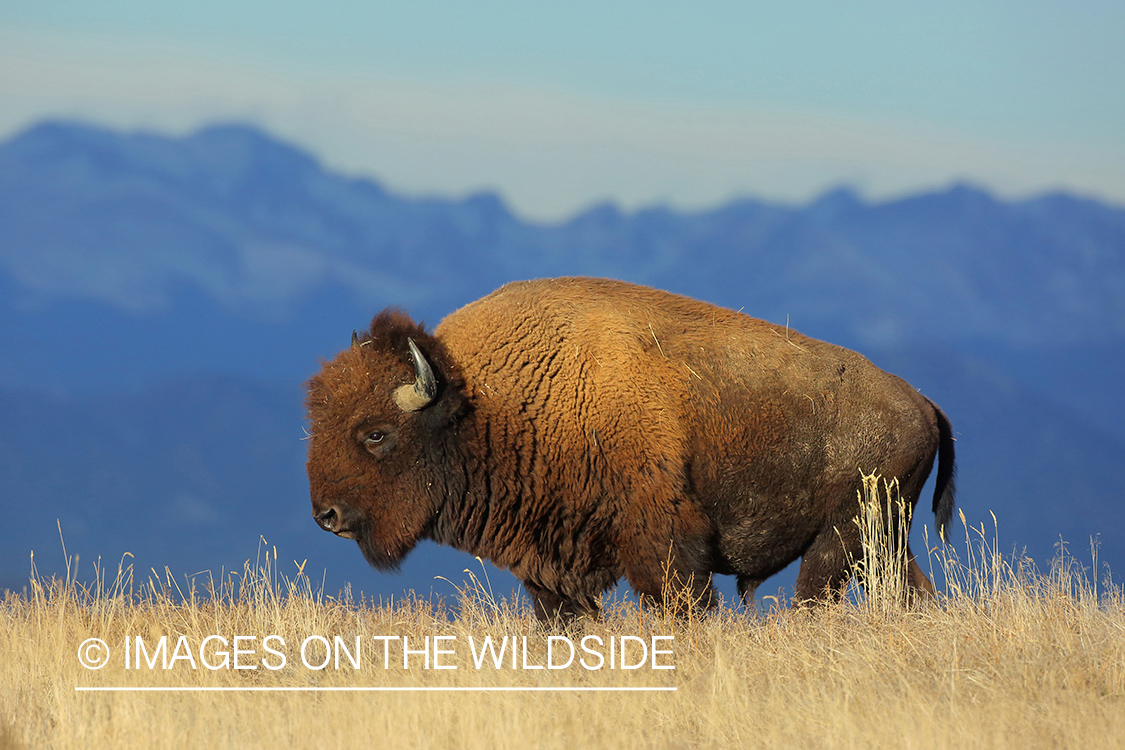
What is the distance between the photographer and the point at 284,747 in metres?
5.39

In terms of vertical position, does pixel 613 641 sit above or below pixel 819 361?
below

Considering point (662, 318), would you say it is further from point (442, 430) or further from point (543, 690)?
point (543, 690)

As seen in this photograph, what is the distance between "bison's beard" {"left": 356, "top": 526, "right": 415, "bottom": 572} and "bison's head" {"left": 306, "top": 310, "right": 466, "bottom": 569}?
0.05 ft

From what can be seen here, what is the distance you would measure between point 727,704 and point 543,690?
1086 millimetres

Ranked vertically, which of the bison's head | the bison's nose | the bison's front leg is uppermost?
the bison's head

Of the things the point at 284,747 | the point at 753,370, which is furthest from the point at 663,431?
the point at 284,747

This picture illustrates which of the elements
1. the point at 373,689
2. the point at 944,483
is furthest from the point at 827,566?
the point at 373,689

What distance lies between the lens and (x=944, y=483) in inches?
365

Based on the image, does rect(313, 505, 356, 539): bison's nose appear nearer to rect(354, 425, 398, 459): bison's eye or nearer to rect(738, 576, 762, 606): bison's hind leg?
rect(354, 425, 398, 459): bison's eye

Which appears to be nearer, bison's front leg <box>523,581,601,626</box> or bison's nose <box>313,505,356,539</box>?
bison's nose <box>313,505,356,539</box>

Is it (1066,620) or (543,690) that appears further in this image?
(1066,620)

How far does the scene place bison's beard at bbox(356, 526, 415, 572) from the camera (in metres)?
8.04

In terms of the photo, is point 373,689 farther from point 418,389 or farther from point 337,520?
point 418,389

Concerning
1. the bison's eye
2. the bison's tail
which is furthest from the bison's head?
the bison's tail
